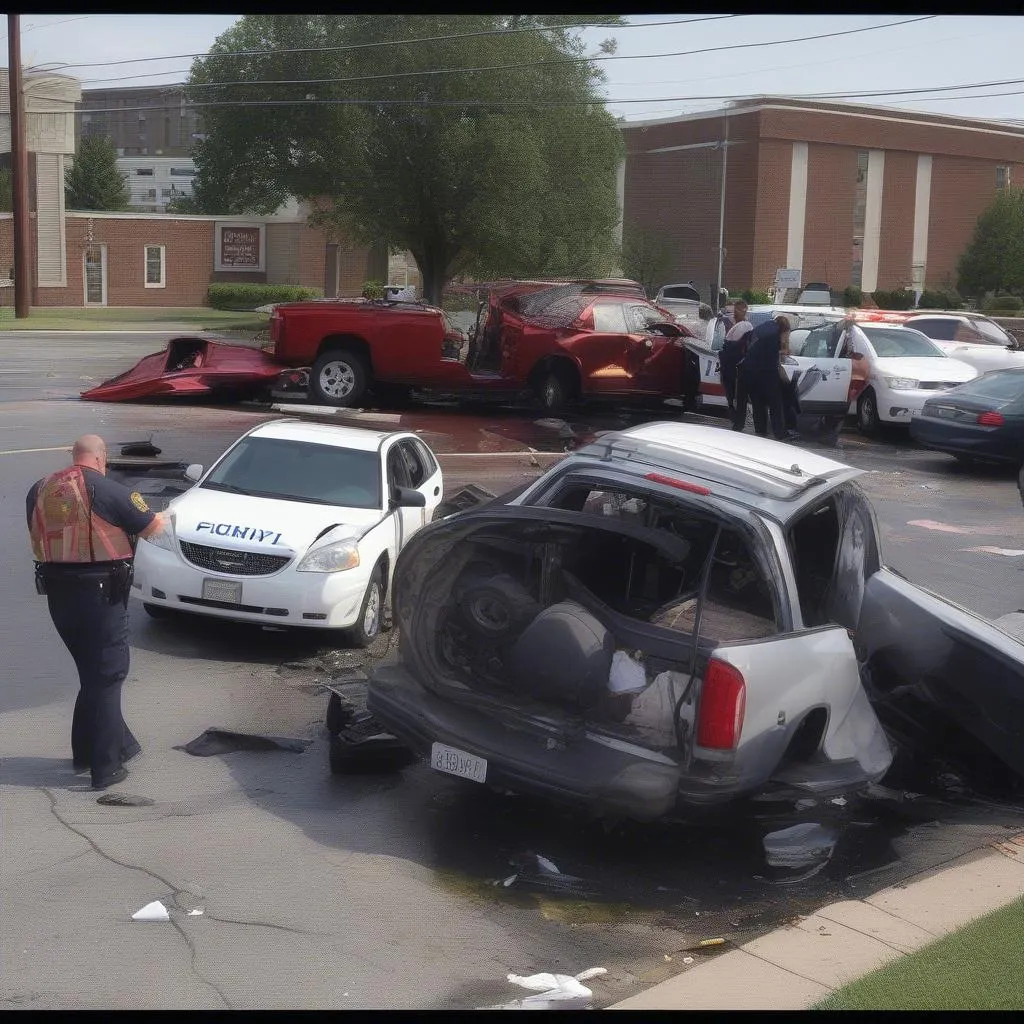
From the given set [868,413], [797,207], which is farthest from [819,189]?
[868,413]

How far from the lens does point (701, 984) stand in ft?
16.1

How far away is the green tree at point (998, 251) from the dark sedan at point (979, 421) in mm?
45091

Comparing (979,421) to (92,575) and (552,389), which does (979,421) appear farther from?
(92,575)

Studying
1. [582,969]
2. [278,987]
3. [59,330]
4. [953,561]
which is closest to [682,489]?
[582,969]

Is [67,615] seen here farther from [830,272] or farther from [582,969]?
[830,272]

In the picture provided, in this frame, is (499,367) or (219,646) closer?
(219,646)

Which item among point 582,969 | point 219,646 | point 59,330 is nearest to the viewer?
point 582,969

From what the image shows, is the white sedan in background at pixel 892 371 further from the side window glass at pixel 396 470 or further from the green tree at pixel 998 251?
the green tree at pixel 998 251

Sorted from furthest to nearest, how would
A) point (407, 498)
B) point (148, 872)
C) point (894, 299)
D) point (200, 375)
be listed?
point (894, 299)
point (200, 375)
point (407, 498)
point (148, 872)

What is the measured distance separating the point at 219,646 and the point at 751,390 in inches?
→ 433

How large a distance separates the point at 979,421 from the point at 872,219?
5277cm

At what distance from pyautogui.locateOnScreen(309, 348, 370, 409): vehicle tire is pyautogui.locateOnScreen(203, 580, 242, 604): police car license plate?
1217 centimetres

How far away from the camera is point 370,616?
975 cm

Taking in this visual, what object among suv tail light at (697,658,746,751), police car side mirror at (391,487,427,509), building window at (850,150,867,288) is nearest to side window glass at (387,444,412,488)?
police car side mirror at (391,487,427,509)
